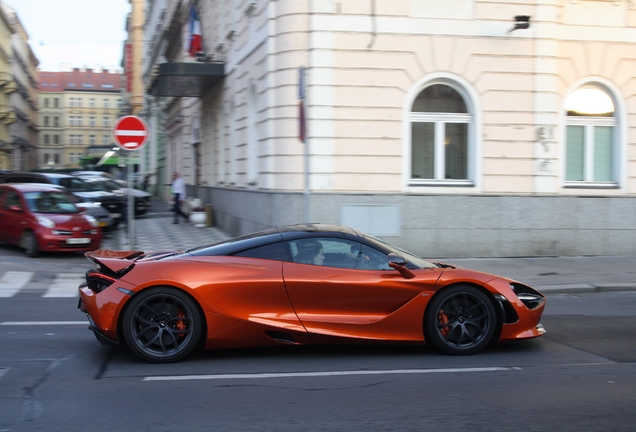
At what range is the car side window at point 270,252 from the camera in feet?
21.0

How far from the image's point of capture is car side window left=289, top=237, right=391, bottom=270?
253 inches

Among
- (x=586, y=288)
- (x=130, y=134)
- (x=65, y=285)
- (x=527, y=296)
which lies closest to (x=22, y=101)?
(x=130, y=134)

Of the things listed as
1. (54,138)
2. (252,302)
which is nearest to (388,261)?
(252,302)

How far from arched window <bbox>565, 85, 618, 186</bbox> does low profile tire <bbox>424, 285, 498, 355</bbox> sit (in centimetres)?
962

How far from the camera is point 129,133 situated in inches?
554

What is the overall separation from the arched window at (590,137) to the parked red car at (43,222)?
1057 centimetres

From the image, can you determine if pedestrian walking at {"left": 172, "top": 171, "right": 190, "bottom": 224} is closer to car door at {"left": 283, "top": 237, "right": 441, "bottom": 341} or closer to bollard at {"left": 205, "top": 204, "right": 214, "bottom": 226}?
bollard at {"left": 205, "top": 204, "right": 214, "bottom": 226}

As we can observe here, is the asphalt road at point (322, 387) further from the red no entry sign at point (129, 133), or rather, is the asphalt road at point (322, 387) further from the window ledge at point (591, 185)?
the window ledge at point (591, 185)

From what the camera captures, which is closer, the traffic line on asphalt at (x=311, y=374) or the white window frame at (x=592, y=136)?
the traffic line on asphalt at (x=311, y=374)

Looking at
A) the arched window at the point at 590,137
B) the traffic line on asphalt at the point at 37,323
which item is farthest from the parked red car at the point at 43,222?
the arched window at the point at 590,137

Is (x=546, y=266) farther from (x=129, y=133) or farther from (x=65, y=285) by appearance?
(x=65, y=285)

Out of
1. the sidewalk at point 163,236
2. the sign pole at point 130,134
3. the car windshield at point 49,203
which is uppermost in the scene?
the sign pole at point 130,134

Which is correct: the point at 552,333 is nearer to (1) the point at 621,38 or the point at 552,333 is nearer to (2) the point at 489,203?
(2) the point at 489,203

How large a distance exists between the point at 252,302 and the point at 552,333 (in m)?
3.60
